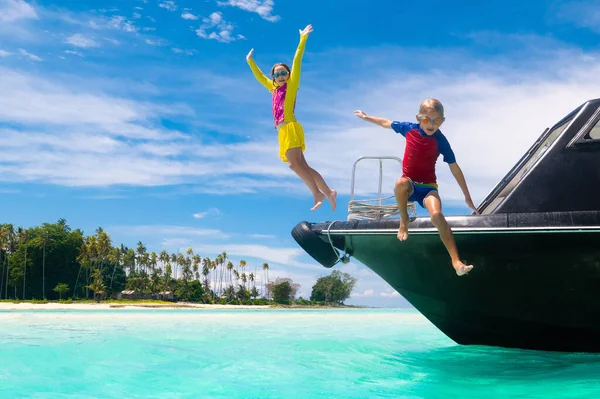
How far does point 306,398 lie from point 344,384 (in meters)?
0.70

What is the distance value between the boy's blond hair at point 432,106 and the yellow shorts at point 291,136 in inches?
46.1

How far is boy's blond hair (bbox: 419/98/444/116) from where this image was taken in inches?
180

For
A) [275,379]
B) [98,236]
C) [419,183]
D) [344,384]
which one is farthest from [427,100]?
[98,236]

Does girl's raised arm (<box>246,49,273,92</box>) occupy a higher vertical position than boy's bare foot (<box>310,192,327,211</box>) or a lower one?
higher

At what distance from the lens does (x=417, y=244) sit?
5.98m

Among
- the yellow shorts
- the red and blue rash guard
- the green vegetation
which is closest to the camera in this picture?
the red and blue rash guard

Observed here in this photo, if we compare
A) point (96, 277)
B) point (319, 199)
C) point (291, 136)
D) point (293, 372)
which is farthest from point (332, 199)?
point (96, 277)

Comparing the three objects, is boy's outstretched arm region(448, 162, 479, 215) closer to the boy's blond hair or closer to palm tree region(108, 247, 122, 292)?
the boy's blond hair

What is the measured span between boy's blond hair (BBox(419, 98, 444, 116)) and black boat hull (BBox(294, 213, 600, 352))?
4.31ft

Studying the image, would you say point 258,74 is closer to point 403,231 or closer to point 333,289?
point 403,231

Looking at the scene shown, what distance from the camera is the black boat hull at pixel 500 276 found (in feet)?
17.0

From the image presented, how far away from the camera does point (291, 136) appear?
5152mm

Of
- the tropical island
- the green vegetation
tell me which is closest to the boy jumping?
the tropical island

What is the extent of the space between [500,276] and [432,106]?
213cm
